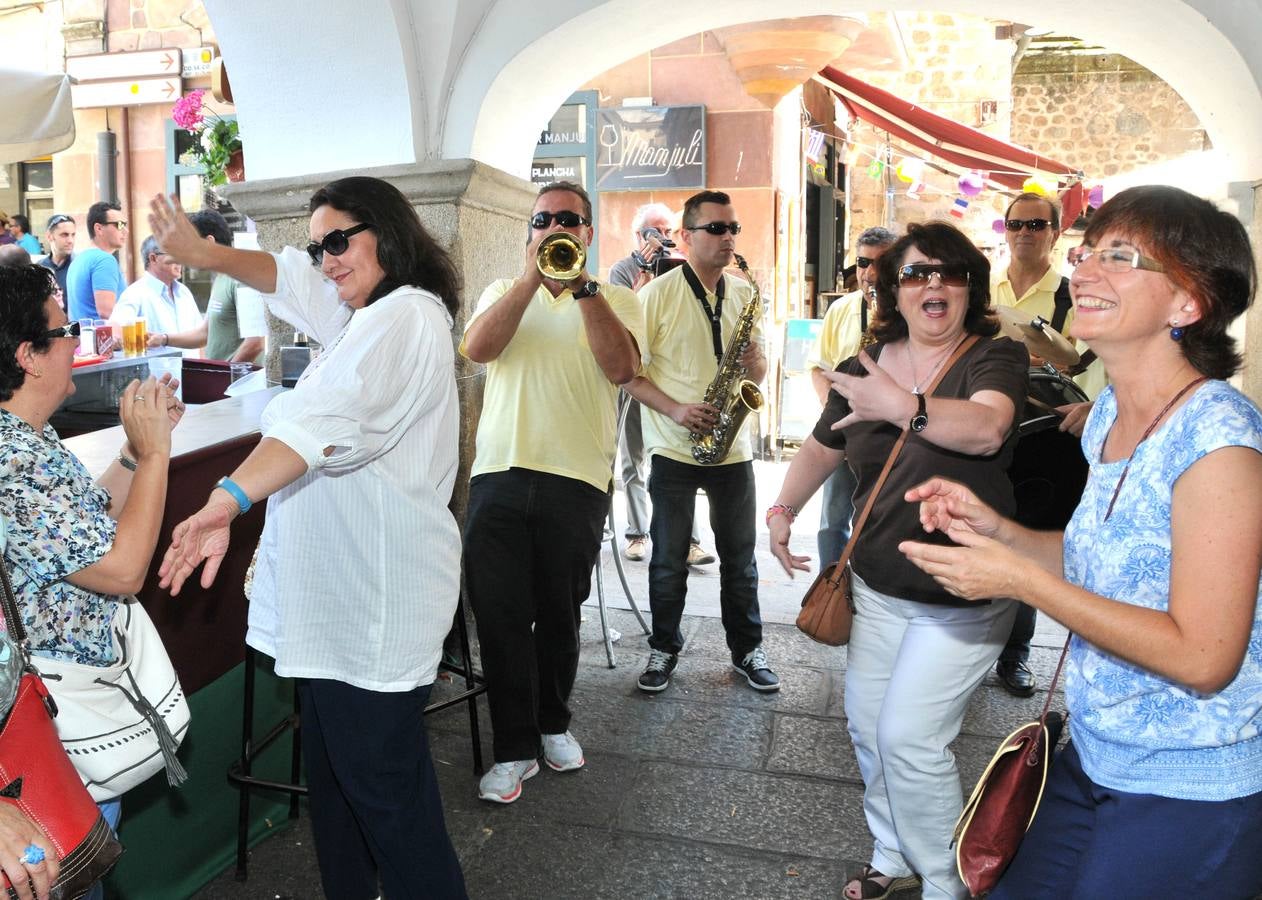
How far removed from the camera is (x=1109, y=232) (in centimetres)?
181

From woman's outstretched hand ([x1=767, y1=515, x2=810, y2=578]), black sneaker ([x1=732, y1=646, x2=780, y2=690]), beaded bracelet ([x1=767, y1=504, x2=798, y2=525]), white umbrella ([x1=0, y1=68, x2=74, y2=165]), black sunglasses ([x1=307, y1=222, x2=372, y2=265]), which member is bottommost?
black sneaker ([x1=732, y1=646, x2=780, y2=690])

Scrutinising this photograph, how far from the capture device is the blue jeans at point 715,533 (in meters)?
4.32

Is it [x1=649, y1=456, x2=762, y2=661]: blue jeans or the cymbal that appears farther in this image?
[x1=649, y1=456, x2=762, y2=661]: blue jeans

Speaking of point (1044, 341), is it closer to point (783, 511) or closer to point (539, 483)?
point (783, 511)

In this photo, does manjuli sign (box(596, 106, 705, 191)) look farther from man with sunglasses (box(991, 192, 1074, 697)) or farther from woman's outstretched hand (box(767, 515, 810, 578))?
woman's outstretched hand (box(767, 515, 810, 578))

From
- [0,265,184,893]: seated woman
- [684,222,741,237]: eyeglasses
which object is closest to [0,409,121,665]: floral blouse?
[0,265,184,893]: seated woman

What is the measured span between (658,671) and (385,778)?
7.06 feet

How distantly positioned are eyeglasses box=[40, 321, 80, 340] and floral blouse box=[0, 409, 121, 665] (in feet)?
0.56

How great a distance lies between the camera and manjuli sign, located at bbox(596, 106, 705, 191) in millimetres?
9750

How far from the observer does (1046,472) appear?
3072 millimetres

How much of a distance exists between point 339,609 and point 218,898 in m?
1.17

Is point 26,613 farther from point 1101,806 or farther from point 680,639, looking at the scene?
point 680,639

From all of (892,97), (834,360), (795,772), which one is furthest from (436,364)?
(892,97)

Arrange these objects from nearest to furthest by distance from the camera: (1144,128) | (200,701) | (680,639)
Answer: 1. (200,701)
2. (680,639)
3. (1144,128)
